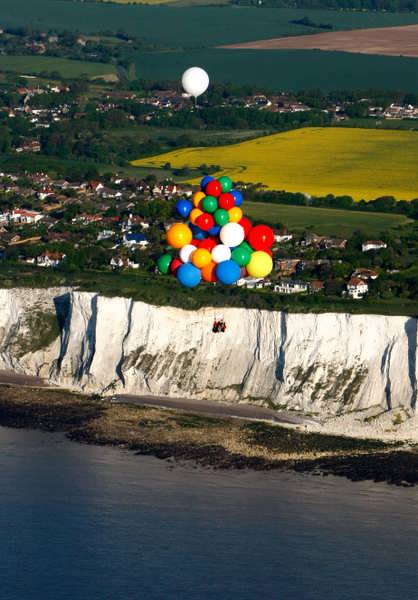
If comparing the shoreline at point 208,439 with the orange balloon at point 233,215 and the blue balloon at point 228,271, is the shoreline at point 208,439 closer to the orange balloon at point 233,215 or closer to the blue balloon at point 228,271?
the blue balloon at point 228,271

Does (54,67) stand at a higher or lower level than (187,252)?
higher

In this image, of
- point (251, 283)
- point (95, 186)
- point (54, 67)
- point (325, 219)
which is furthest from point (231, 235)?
point (54, 67)

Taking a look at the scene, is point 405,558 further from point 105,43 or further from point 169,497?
point 105,43

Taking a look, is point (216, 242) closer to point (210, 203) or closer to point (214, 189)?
point (210, 203)

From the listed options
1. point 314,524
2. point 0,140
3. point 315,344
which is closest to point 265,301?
point 315,344

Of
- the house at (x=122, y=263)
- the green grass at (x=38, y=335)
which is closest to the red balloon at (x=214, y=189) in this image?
the green grass at (x=38, y=335)

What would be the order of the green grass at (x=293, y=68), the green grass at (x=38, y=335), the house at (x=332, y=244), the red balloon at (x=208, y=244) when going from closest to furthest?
the red balloon at (x=208, y=244) → the green grass at (x=38, y=335) → the house at (x=332, y=244) → the green grass at (x=293, y=68)

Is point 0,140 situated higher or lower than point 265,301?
higher
